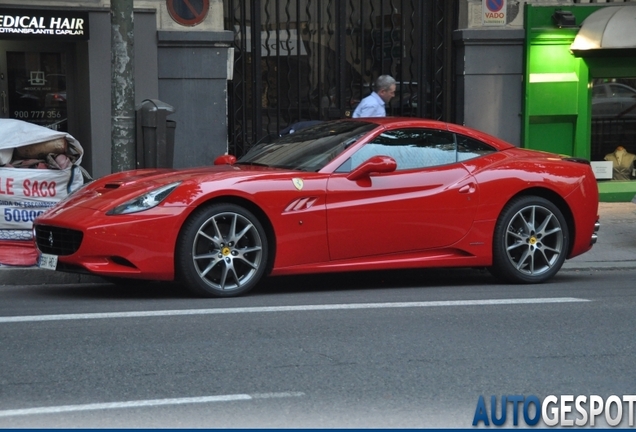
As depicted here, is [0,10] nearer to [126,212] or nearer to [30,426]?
[126,212]

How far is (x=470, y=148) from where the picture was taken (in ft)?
29.3

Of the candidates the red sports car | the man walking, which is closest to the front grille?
the red sports car

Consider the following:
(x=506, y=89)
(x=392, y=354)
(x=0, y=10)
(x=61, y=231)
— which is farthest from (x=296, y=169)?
(x=506, y=89)

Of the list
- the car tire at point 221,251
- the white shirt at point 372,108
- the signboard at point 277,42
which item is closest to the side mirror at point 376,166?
the car tire at point 221,251

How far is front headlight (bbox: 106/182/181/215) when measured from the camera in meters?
7.56

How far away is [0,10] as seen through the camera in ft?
42.1

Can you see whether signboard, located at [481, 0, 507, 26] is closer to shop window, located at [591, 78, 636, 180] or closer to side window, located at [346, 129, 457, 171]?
shop window, located at [591, 78, 636, 180]

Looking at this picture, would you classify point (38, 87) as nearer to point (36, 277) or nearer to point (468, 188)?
point (36, 277)

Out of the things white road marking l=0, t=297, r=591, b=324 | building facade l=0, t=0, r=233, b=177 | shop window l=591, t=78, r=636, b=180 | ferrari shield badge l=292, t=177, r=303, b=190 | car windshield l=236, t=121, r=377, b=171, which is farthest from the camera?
shop window l=591, t=78, r=636, b=180

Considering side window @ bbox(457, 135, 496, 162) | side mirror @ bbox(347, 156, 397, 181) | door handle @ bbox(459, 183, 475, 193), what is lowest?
door handle @ bbox(459, 183, 475, 193)

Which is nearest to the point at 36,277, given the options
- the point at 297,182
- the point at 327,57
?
the point at 297,182

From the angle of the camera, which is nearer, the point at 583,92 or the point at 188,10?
the point at 188,10

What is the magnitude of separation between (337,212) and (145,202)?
145cm

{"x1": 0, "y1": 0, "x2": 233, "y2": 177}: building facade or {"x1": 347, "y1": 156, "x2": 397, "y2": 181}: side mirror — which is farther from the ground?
{"x1": 0, "y1": 0, "x2": 233, "y2": 177}: building facade
